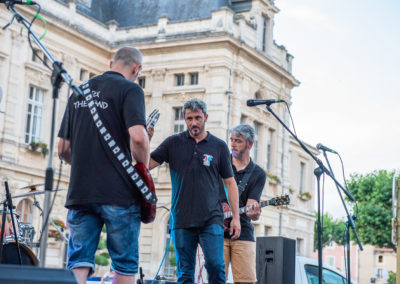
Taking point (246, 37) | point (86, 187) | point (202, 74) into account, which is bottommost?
point (86, 187)

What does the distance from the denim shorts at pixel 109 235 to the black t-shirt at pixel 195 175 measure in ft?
4.54

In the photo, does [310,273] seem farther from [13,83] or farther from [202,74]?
[202,74]

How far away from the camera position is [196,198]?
598 centimetres

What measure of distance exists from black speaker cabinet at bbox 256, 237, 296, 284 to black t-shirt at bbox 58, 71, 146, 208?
3662 millimetres

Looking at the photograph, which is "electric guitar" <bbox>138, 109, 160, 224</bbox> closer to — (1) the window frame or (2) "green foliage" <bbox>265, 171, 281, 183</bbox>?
(1) the window frame

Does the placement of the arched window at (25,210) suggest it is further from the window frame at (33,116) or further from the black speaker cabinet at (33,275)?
the black speaker cabinet at (33,275)

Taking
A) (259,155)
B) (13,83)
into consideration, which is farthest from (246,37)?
(13,83)

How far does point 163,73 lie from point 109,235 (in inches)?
946

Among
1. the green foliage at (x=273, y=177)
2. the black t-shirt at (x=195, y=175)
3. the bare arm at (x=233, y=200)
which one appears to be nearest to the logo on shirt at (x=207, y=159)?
the black t-shirt at (x=195, y=175)

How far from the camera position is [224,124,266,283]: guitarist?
6.92 metres

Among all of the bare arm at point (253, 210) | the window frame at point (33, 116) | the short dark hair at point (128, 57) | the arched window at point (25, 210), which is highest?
the window frame at point (33, 116)

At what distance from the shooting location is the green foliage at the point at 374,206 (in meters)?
46.1

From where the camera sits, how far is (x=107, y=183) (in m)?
4.55

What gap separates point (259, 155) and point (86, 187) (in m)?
25.9
